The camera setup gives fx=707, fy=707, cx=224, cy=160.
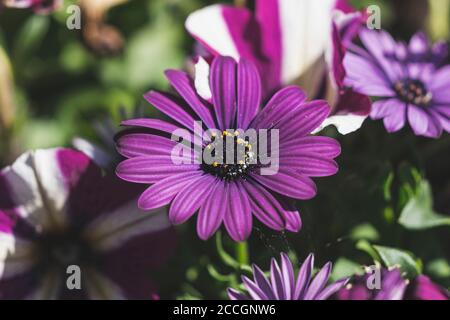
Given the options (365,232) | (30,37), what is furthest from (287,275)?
(30,37)

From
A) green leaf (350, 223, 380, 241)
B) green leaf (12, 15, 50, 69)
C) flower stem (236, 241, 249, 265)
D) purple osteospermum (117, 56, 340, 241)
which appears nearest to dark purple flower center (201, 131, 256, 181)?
purple osteospermum (117, 56, 340, 241)

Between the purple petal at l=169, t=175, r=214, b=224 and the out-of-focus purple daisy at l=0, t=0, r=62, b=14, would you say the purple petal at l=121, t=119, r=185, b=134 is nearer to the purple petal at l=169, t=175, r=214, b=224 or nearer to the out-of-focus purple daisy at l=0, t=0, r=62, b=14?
the purple petal at l=169, t=175, r=214, b=224

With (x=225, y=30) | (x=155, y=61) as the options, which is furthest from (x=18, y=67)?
(x=225, y=30)

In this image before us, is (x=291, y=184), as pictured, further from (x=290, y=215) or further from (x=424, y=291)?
(x=424, y=291)

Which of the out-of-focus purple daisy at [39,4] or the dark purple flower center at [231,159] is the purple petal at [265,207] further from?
the out-of-focus purple daisy at [39,4]

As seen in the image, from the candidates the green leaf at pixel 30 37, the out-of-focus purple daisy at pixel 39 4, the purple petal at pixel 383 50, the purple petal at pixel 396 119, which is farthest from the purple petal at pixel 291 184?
the green leaf at pixel 30 37

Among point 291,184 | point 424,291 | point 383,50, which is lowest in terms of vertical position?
point 424,291
